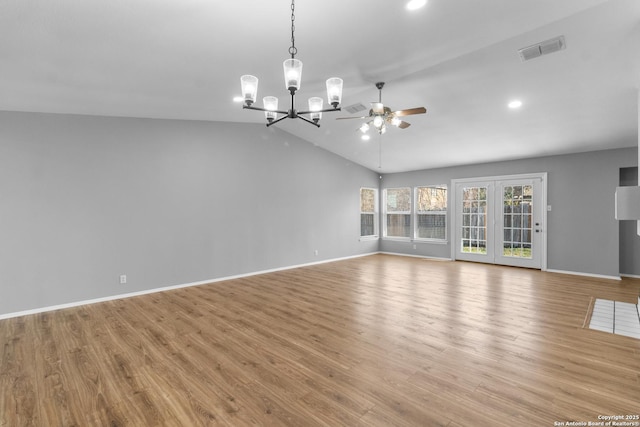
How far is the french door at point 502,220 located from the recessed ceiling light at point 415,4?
5.78 m

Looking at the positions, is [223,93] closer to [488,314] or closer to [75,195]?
[75,195]

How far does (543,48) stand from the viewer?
3225 millimetres

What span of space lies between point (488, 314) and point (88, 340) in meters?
4.61

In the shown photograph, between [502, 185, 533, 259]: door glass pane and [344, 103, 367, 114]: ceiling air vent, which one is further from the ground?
[344, 103, 367, 114]: ceiling air vent

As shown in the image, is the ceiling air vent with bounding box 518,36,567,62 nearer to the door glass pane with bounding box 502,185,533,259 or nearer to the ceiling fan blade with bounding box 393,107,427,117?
the ceiling fan blade with bounding box 393,107,427,117

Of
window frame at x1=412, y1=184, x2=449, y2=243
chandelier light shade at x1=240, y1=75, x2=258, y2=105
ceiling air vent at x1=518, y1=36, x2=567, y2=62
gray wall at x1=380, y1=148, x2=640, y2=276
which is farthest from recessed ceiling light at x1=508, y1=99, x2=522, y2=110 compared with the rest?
chandelier light shade at x1=240, y1=75, x2=258, y2=105

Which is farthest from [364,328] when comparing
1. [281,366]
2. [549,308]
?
[549,308]

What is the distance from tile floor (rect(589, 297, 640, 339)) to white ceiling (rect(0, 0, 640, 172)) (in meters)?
2.80

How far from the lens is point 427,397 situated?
2121mm

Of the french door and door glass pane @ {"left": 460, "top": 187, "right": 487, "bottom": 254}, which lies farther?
door glass pane @ {"left": 460, "top": 187, "right": 487, "bottom": 254}

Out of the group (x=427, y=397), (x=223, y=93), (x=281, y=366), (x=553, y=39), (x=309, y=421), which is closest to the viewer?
(x=309, y=421)

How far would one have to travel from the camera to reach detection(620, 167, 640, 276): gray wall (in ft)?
19.5

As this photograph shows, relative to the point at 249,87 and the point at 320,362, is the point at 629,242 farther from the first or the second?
the point at 249,87

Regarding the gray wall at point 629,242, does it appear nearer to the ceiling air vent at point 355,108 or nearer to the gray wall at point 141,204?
the ceiling air vent at point 355,108
